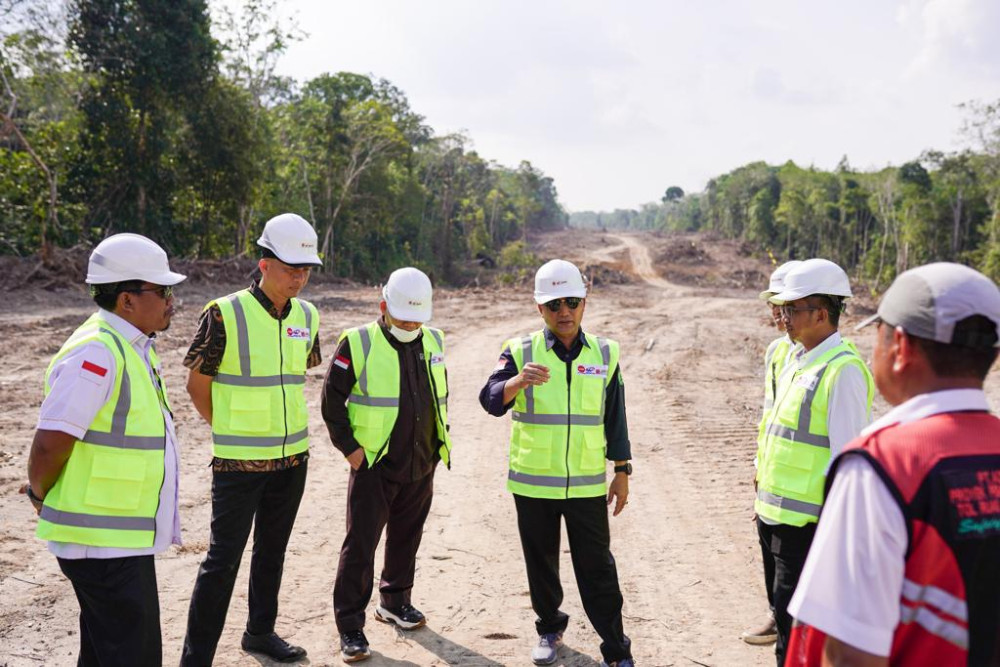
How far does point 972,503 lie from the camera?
4.82 ft

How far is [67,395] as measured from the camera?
2.56 metres

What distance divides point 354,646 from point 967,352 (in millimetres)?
3250

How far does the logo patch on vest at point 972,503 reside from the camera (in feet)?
4.81

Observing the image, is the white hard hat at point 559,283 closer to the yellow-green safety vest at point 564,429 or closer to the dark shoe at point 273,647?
the yellow-green safety vest at point 564,429

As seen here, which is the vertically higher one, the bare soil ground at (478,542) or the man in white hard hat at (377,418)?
the man in white hard hat at (377,418)

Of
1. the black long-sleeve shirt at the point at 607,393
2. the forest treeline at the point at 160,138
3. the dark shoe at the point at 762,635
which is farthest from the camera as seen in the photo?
the forest treeline at the point at 160,138

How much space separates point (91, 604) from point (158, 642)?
27 cm

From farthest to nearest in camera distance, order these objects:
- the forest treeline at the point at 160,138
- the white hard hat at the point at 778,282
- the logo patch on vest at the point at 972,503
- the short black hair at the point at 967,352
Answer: the forest treeline at the point at 160,138, the white hard hat at the point at 778,282, the short black hair at the point at 967,352, the logo patch on vest at the point at 972,503

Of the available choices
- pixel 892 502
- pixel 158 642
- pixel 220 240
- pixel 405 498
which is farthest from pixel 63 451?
pixel 220 240

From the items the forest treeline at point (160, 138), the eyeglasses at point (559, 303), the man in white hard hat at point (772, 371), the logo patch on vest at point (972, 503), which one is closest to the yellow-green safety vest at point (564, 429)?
the eyeglasses at point (559, 303)

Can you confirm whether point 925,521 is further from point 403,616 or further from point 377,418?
point 403,616

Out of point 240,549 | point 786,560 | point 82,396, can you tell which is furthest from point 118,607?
point 786,560

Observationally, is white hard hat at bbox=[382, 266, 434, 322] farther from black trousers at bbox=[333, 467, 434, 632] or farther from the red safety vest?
the red safety vest

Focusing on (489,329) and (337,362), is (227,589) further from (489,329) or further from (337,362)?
(489,329)
